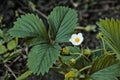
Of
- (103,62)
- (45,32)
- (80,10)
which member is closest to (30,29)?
(45,32)

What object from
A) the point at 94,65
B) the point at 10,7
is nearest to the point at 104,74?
the point at 94,65

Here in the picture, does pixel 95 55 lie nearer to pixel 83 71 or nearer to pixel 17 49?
pixel 83 71

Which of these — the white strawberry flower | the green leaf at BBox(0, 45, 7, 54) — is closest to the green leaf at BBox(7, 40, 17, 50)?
the green leaf at BBox(0, 45, 7, 54)

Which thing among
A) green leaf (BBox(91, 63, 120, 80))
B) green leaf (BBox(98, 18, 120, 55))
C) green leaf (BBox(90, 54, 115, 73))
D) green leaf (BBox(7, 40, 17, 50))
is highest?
green leaf (BBox(98, 18, 120, 55))

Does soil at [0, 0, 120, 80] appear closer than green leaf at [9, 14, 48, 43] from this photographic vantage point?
No

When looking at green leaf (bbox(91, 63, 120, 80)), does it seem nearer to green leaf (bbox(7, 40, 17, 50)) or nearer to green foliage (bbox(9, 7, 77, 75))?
green foliage (bbox(9, 7, 77, 75))

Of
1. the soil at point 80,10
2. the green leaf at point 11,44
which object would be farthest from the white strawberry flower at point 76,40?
the soil at point 80,10

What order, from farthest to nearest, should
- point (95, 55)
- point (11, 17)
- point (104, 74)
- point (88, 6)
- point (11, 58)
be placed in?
1. point (88, 6)
2. point (11, 17)
3. point (11, 58)
4. point (95, 55)
5. point (104, 74)

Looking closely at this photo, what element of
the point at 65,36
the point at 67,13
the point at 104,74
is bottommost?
the point at 104,74
